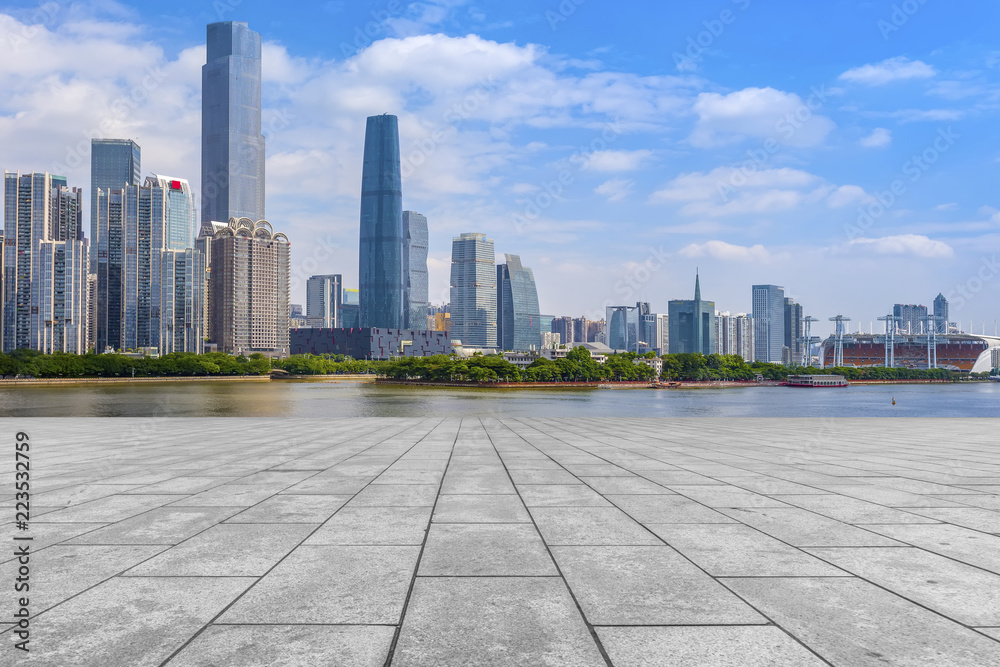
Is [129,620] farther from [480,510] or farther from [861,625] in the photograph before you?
[861,625]

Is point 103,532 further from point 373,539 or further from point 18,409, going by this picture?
point 18,409

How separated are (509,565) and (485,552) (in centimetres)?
66

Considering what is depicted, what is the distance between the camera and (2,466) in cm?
1638

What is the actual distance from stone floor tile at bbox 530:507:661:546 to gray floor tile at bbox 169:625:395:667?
3661mm

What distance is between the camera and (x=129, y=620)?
20.3 ft

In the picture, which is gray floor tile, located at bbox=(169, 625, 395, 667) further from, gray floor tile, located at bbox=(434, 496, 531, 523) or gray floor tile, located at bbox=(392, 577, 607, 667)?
gray floor tile, located at bbox=(434, 496, 531, 523)

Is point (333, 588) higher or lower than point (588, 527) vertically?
higher

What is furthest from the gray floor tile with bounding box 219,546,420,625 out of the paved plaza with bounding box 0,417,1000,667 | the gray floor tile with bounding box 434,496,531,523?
the gray floor tile with bounding box 434,496,531,523

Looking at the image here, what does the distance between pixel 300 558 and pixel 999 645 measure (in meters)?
7.33

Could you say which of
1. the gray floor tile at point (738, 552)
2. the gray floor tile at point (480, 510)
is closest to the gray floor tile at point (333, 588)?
the gray floor tile at point (480, 510)

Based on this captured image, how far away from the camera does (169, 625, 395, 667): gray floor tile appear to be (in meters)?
5.37

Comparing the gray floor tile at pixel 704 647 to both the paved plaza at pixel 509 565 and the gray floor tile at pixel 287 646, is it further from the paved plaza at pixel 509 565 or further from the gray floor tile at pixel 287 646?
the gray floor tile at pixel 287 646

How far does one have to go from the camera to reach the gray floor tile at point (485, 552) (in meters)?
Answer: 7.68

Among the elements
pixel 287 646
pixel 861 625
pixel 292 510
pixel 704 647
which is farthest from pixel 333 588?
pixel 861 625
